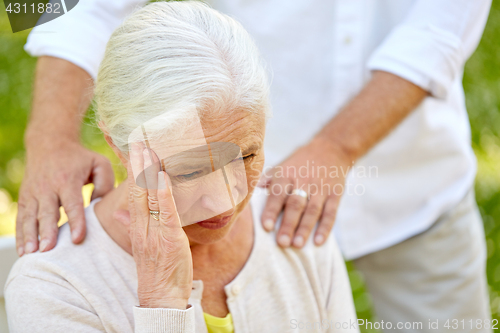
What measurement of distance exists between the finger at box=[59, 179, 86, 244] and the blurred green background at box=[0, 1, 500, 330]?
4.46 ft

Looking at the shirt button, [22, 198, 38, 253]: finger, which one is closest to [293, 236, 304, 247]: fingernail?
the shirt button

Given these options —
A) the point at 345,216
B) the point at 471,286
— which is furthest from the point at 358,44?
the point at 471,286

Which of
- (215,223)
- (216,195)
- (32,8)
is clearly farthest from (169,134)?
(32,8)

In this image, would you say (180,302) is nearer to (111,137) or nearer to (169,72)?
(111,137)

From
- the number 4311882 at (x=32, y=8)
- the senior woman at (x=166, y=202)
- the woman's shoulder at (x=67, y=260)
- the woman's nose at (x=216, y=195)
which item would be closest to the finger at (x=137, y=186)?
the senior woman at (x=166, y=202)

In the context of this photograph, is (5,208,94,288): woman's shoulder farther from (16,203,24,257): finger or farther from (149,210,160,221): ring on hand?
(149,210,160,221): ring on hand

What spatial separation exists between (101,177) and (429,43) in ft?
3.72

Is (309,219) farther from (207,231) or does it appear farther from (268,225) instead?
(207,231)

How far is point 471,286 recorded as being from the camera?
5.82 feet

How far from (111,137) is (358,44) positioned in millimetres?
998

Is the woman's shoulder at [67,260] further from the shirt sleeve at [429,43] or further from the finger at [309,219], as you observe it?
the shirt sleeve at [429,43]

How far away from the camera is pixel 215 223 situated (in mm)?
1085

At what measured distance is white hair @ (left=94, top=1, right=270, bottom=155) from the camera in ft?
2.88

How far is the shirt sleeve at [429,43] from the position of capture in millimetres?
1477
